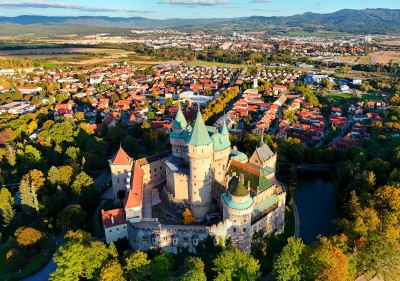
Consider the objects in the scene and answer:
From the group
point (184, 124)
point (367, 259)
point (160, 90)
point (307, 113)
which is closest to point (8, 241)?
point (184, 124)

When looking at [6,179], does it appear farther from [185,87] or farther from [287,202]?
[185,87]

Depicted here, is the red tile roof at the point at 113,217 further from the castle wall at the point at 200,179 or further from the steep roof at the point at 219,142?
the steep roof at the point at 219,142

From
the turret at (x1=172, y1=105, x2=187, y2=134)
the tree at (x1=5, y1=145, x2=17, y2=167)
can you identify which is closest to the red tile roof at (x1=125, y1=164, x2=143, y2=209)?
the turret at (x1=172, y1=105, x2=187, y2=134)

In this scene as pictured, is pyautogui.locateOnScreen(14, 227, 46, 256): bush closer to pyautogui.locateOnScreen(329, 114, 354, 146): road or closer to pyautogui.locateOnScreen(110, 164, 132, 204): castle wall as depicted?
pyautogui.locateOnScreen(110, 164, 132, 204): castle wall

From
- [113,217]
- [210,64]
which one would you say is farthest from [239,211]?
[210,64]

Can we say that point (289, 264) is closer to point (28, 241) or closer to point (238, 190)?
point (238, 190)
